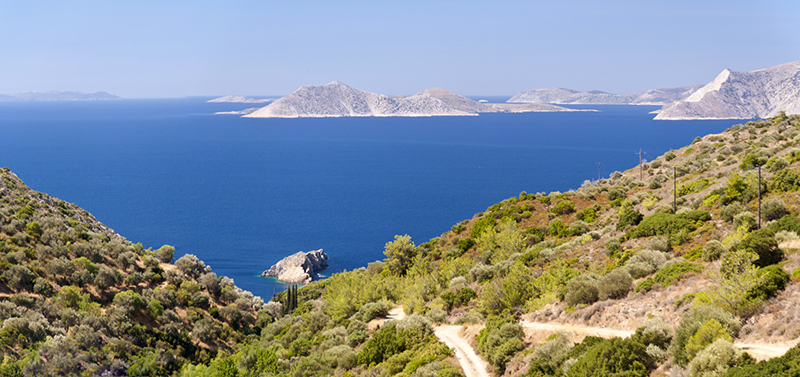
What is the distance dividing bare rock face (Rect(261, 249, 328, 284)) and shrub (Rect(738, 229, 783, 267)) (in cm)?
5704

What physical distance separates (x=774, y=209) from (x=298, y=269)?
56.8 metres

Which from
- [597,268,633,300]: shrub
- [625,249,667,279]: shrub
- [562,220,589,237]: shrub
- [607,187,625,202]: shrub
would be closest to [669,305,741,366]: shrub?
[597,268,633,300]: shrub

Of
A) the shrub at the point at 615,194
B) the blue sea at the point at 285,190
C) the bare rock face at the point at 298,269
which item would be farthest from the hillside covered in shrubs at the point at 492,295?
the blue sea at the point at 285,190

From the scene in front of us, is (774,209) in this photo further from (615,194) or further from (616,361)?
(615,194)

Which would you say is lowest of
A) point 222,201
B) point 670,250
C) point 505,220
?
point 222,201

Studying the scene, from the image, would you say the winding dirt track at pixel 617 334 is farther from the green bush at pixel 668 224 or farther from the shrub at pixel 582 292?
the green bush at pixel 668 224

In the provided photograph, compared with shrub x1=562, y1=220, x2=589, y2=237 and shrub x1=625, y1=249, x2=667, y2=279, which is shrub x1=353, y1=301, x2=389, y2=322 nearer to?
shrub x1=625, y1=249, x2=667, y2=279

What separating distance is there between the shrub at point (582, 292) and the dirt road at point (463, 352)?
456 cm

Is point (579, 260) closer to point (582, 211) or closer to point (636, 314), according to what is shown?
point (636, 314)

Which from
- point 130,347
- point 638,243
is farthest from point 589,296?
point 130,347

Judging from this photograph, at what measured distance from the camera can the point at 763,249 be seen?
19312 millimetres

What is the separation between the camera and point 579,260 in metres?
30.5

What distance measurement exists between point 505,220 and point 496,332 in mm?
29461

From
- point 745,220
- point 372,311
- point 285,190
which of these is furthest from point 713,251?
point 285,190
